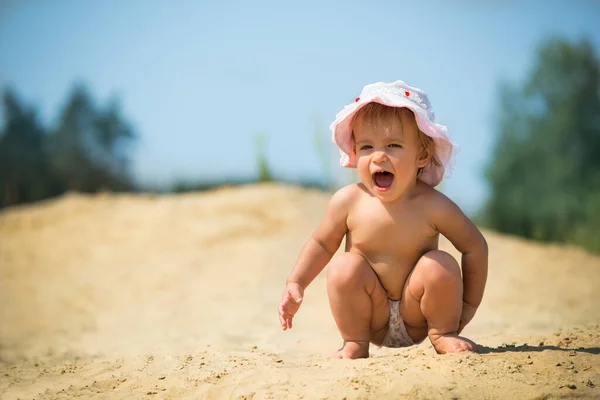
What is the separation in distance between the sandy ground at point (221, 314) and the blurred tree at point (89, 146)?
1011 millimetres

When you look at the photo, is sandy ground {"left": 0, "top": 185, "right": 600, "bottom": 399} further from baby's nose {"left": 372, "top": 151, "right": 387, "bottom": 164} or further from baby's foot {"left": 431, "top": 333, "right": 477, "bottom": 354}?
baby's nose {"left": 372, "top": 151, "right": 387, "bottom": 164}

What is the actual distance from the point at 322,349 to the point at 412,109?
1.79 m

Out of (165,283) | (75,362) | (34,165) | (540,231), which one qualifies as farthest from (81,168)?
(75,362)

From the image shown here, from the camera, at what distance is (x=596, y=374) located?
8.91ft

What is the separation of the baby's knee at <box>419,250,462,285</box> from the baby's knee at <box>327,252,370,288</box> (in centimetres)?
30

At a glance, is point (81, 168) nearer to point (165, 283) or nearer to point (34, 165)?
point (34, 165)

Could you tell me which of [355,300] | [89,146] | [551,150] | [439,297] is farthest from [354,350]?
[89,146]

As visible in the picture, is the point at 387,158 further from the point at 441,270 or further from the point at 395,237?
the point at 441,270

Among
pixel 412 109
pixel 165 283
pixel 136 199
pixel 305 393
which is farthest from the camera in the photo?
pixel 136 199

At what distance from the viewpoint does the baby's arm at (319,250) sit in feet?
10.5

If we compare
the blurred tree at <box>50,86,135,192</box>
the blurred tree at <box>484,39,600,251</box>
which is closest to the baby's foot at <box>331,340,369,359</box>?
the blurred tree at <box>484,39,600,251</box>

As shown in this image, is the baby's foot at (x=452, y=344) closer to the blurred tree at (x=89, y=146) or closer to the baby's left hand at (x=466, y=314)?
the baby's left hand at (x=466, y=314)

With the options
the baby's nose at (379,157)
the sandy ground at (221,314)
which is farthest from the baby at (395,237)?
the sandy ground at (221,314)

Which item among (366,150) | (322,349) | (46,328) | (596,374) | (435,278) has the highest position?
(366,150)
